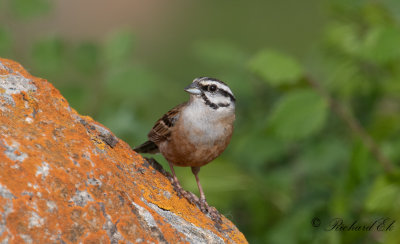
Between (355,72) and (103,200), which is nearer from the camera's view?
(103,200)

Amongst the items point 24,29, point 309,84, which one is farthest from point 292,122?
point 24,29

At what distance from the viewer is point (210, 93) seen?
5797mm

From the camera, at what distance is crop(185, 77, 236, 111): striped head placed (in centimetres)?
575

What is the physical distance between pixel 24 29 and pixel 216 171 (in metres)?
9.93

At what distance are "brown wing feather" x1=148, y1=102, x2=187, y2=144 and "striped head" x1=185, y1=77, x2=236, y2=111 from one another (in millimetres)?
199

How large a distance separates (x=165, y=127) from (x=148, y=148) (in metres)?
0.55

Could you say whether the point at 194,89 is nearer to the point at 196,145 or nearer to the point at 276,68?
the point at 196,145

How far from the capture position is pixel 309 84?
6.73 meters

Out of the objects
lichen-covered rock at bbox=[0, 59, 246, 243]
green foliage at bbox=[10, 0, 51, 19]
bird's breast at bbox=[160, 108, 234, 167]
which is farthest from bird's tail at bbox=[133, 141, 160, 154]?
green foliage at bbox=[10, 0, 51, 19]

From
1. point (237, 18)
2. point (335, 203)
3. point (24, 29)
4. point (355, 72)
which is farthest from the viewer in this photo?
point (237, 18)

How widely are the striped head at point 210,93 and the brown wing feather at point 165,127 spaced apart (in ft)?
0.65

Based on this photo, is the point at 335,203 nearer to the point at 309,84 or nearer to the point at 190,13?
the point at 309,84

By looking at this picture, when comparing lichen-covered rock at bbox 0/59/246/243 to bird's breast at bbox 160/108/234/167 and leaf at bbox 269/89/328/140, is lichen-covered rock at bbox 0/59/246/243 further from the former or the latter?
leaf at bbox 269/89/328/140

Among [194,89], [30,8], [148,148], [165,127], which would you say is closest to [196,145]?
[165,127]
